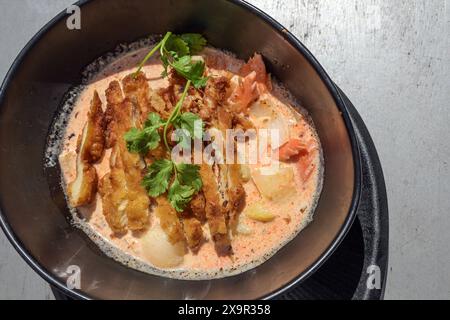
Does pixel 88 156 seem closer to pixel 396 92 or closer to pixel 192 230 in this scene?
pixel 192 230

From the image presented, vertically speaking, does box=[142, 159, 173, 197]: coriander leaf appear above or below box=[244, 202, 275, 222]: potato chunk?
above

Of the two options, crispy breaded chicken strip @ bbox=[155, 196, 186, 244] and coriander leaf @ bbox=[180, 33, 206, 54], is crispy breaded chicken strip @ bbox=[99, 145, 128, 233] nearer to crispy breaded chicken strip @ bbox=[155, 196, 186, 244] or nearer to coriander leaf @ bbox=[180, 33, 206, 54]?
crispy breaded chicken strip @ bbox=[155, 196, 186, 244]

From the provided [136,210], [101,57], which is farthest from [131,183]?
[101,57]

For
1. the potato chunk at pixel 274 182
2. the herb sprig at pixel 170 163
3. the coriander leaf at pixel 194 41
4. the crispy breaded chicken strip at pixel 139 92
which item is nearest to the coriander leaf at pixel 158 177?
the herb sprig at pixel 170 163

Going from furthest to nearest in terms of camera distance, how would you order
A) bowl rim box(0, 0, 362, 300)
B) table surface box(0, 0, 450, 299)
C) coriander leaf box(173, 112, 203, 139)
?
1. table surface box(0, 0, 450, 299)
2. coriander leaf box(173, 112, 203, 139)
3. bowl rim box(0, 0, 362, 300)

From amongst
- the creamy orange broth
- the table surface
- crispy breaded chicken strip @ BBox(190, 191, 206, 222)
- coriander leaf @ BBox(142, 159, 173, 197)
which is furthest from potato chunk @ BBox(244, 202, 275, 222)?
the table surface

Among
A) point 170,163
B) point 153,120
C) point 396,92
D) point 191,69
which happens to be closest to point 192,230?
point 170,163
